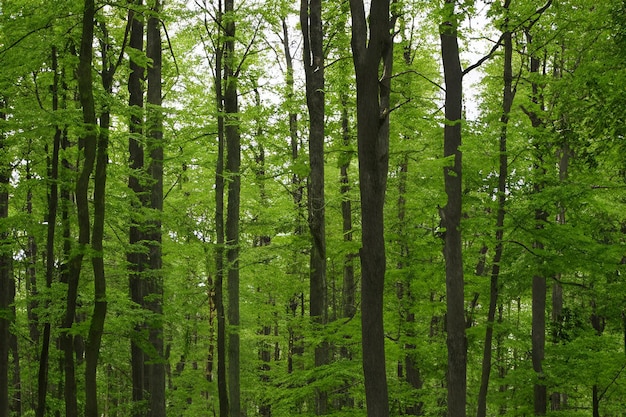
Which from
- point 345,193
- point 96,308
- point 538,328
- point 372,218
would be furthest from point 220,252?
point 538,328

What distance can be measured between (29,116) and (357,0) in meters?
5.36

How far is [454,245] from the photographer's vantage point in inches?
488

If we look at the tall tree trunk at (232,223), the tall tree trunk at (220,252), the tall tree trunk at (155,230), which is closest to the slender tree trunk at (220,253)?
the tall tree trunk at (220,252)

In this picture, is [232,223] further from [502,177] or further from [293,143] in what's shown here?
[502,177]

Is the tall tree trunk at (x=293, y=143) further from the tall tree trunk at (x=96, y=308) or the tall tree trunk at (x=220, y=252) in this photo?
the tall tree trunk at (x=96, y=308)

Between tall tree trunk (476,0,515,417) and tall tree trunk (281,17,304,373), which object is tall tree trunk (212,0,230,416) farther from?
tall tree trunk (476,0,515,417)

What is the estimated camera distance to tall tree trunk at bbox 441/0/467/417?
1202 centimetres

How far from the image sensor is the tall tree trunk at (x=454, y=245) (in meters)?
12.0

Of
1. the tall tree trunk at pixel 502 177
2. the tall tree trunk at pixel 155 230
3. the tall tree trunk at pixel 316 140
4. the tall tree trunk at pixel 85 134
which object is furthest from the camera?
the tall tree trunk at pixel 155 230

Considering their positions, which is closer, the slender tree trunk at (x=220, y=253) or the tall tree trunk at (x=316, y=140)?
the tall tree trunk at (x=316, y=140)

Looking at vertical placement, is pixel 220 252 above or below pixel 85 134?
below

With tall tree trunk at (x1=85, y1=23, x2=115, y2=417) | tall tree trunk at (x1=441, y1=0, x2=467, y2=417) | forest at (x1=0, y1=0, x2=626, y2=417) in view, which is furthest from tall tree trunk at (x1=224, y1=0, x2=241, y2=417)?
tall tree trunk at (x1=85, y1=23, x2=115, y2=417)

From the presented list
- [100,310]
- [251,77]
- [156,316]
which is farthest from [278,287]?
[100,310]

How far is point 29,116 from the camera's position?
9258 millimetres
